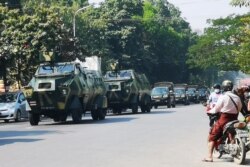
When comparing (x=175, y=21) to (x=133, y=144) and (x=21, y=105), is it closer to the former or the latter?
(x=21, y=105)

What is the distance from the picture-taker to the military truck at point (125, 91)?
35.8 meters

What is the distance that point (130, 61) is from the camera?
66.4m

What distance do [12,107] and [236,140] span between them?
70.9ft

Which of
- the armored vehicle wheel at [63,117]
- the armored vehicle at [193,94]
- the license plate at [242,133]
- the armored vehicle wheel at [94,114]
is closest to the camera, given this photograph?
the license plate at [242,133]

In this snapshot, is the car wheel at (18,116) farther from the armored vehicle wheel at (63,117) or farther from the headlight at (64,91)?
the headlight at (64,91)

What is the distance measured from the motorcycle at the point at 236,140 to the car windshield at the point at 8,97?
21919 millimetres

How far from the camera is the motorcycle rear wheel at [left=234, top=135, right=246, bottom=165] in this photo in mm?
11836

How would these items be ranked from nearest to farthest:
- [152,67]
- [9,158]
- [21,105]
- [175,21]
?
[9,158] → [21,105] → [152,67] → [175,21]

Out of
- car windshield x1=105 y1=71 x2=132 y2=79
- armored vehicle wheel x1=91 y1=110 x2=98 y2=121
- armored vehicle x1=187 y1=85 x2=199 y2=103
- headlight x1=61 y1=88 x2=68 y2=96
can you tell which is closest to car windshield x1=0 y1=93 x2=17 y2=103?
armored vehicle wheel x1=91 y1=110 x2=98 y2=121

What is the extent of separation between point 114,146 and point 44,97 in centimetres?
1017

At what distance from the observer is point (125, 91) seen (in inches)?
1409

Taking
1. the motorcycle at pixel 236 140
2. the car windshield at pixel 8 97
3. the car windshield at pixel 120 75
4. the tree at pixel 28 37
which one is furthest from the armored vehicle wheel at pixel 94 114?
the motorcycle at pixel 236 140

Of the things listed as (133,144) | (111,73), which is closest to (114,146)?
(133,144)

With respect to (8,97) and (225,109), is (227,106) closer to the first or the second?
(225,109)
